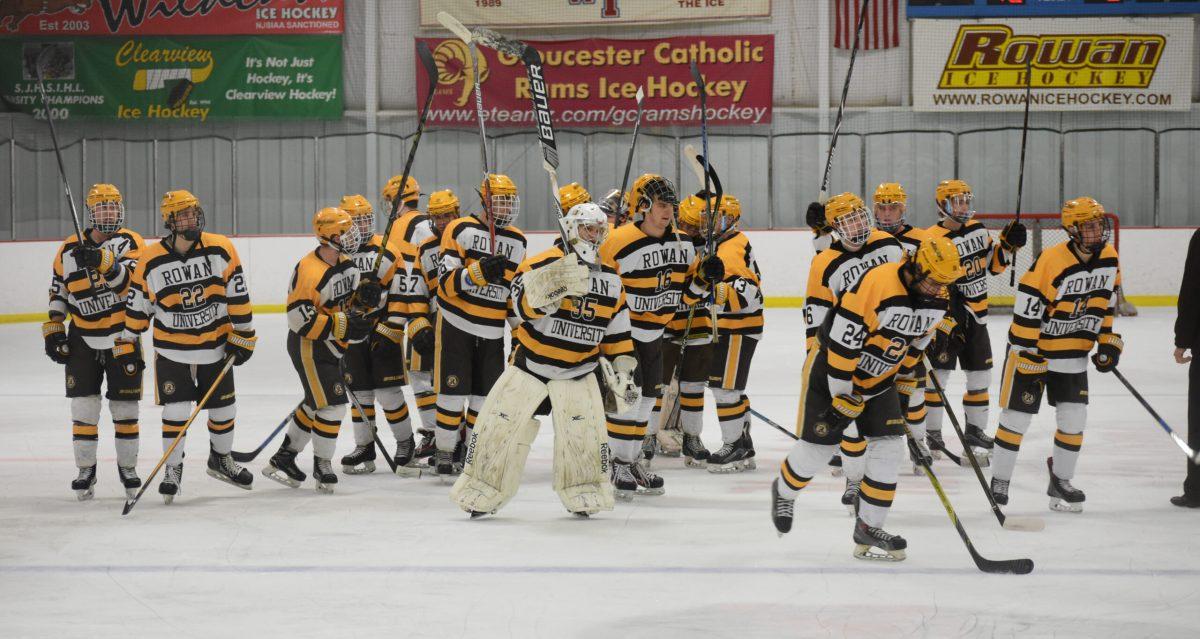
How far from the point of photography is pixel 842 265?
5746 mm

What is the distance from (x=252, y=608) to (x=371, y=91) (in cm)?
1421

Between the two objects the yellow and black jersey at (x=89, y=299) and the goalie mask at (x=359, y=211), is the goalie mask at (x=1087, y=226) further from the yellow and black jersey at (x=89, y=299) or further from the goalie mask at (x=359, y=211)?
the yellow and black jersey at (x=89, y=299)

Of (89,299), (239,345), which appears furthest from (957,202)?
(89,299)

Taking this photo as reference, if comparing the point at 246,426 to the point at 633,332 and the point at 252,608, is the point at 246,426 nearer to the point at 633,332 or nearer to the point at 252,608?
A: the point at 633,332

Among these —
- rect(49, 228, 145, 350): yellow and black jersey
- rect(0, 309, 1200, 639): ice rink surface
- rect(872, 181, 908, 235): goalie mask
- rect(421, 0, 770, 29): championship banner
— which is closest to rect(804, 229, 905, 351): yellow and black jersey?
rect(872, 181, 908, 235): goalie mask

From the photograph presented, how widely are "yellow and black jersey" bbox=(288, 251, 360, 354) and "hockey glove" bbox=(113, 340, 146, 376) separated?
67cm

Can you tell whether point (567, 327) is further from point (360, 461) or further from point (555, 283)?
point (360, 461)

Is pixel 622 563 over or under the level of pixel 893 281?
under

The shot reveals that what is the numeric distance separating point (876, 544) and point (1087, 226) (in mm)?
1662

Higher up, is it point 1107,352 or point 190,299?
point 190,299

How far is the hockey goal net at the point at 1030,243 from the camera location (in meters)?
14.8

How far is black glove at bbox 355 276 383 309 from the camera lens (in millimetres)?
5730

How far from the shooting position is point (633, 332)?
601 cm

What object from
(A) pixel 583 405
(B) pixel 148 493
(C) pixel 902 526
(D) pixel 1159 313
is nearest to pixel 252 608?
(A) pixel 583 405
